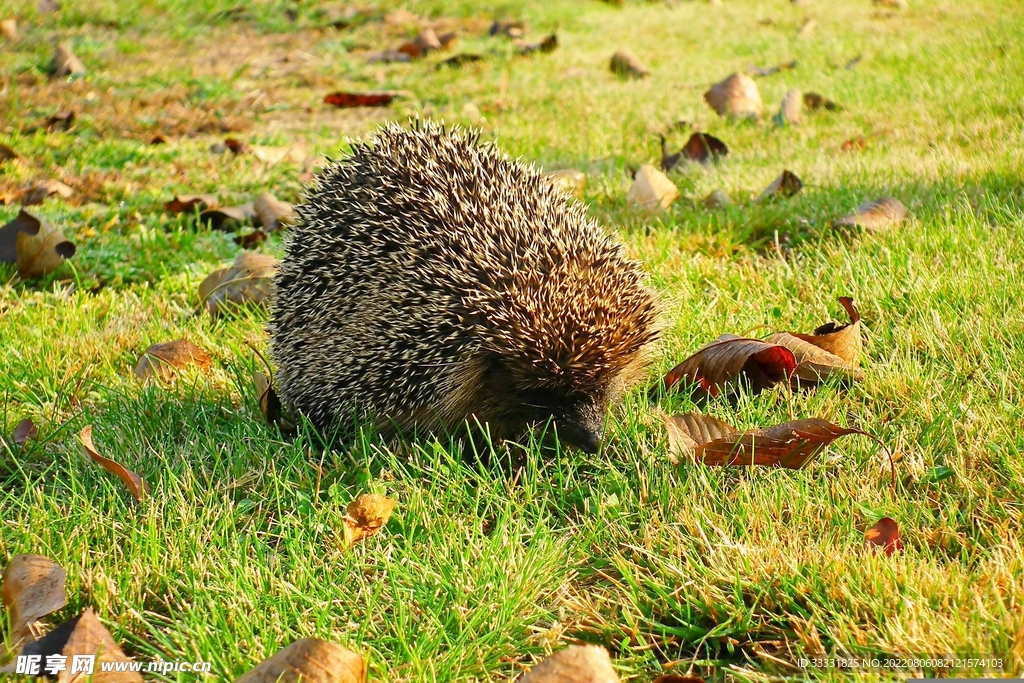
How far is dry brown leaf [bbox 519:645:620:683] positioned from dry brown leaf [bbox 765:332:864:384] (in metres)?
1.69

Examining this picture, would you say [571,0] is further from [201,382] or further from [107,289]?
[201,382]

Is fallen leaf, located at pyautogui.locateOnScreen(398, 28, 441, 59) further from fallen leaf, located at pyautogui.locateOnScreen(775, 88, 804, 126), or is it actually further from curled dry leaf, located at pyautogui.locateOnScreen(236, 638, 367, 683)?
curled dry leaf, located at pyautogui.locateOnScreen(236, 638, 367, 683)

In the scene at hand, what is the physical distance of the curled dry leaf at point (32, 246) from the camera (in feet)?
16.4

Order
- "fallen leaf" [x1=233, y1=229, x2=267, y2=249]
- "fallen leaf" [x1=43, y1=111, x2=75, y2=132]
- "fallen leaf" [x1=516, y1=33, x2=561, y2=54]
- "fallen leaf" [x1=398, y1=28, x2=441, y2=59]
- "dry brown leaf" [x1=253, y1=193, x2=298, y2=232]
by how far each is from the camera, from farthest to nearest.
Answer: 1. "fallen leaf" [x1=398, y1=28, x2=441, y2=59]
2. "fallen leaf" [x1=516, y1=33, x2=561, y2=54]
3. "fallen leaf" [x1=43, y1=111, x2=75, y2=132]
4. "dry brown leaf" [x1=253, y1=193, x2=298, y2=232]
5. "fallen leaf" [x1=233, y1=229, x2=267, y2=249]

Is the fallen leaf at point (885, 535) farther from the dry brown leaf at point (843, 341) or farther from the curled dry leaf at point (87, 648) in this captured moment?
the curled dry leaf at point (87, 648)

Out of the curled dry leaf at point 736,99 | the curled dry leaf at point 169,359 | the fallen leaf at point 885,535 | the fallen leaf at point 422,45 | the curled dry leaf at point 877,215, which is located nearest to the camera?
the fallen leaf at point 885,535

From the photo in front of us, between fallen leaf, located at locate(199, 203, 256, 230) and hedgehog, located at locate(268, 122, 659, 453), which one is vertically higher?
hedgehog, located at locate(268, 122, 659, 453)

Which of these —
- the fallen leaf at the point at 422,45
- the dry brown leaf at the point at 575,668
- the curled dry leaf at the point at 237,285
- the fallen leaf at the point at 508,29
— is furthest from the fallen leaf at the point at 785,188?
the fallen leaf at the point at 508,29

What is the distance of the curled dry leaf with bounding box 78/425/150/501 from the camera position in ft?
10.4

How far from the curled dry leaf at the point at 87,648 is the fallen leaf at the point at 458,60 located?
8.45m

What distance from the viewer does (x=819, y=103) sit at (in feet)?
26.2

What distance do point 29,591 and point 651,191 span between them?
4098 mm

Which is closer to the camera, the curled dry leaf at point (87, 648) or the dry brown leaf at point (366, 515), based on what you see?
the curled dry leaf at point (87, 648)

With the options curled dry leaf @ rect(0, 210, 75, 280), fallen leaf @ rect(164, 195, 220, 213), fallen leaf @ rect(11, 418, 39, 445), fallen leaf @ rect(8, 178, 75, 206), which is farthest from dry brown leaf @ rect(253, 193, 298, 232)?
fallen leaf @ rect(11, 418, 39, 445)
